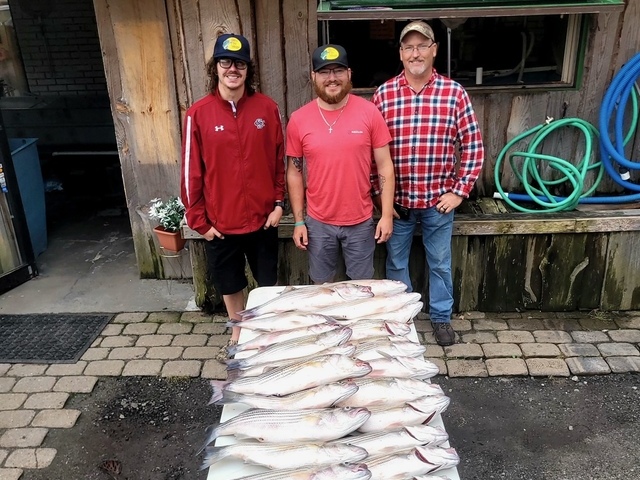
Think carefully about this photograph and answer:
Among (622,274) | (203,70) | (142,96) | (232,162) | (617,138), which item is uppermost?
(203,70)

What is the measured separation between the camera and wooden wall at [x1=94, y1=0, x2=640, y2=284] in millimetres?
4461

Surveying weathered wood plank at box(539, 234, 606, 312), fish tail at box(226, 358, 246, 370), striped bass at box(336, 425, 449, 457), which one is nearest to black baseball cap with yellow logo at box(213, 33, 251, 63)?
fish tail at box(226, 358, 246, 370)

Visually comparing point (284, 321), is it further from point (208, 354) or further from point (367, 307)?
point (208, 354)

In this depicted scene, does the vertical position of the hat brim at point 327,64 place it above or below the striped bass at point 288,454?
above

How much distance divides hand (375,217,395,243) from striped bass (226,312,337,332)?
1.26 meters

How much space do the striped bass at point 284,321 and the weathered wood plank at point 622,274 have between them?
3.03m

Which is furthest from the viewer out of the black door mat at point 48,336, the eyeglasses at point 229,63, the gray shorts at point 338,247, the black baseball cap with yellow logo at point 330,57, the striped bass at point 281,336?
the black door mat at point 48,336

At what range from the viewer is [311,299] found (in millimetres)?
2877

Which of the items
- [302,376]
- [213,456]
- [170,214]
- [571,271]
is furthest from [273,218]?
[571,271]

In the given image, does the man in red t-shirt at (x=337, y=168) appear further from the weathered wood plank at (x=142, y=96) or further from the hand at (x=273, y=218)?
the weathered wood plank at (x=142, y=96)

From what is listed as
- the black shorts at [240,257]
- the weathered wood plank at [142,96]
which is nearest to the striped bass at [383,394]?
the black shorts at [240,257]

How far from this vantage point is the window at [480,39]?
400cm

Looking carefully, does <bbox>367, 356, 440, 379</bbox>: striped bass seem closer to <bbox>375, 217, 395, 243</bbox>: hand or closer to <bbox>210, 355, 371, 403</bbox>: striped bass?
<bbox>210, 355, 371, 403</bbox>: striped bass

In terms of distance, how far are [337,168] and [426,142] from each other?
0.68 meters
